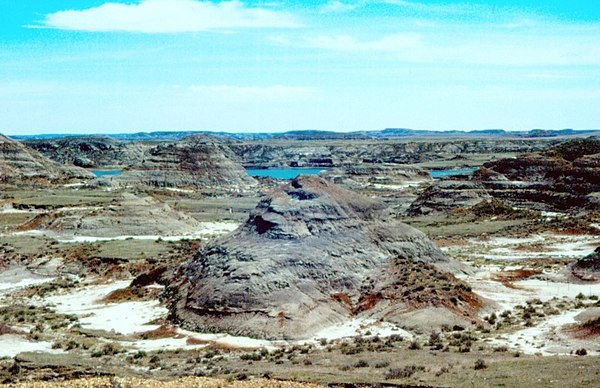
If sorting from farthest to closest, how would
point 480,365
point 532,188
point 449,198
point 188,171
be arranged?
1. point 188,171
2. point 532,188
3. point 449,198
4. point 480,365

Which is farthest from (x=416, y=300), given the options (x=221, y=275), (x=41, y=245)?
(x=41, y=245)

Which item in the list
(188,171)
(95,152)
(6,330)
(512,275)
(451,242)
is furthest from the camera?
(95,152)

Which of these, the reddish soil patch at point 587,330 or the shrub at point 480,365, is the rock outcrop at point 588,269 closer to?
the reddish soil patch at point 587,330

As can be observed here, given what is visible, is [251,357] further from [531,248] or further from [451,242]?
[451,242]

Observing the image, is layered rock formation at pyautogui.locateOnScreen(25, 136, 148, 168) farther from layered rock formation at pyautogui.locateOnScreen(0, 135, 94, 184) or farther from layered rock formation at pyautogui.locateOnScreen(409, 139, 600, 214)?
layered rock formation at pyautogui.locateOnScreen(409, 139, 600, 214)

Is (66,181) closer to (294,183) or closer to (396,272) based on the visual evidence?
(294,183)

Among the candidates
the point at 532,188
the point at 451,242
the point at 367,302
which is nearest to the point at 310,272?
the point at 367,302

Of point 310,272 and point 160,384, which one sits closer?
point 160,384
